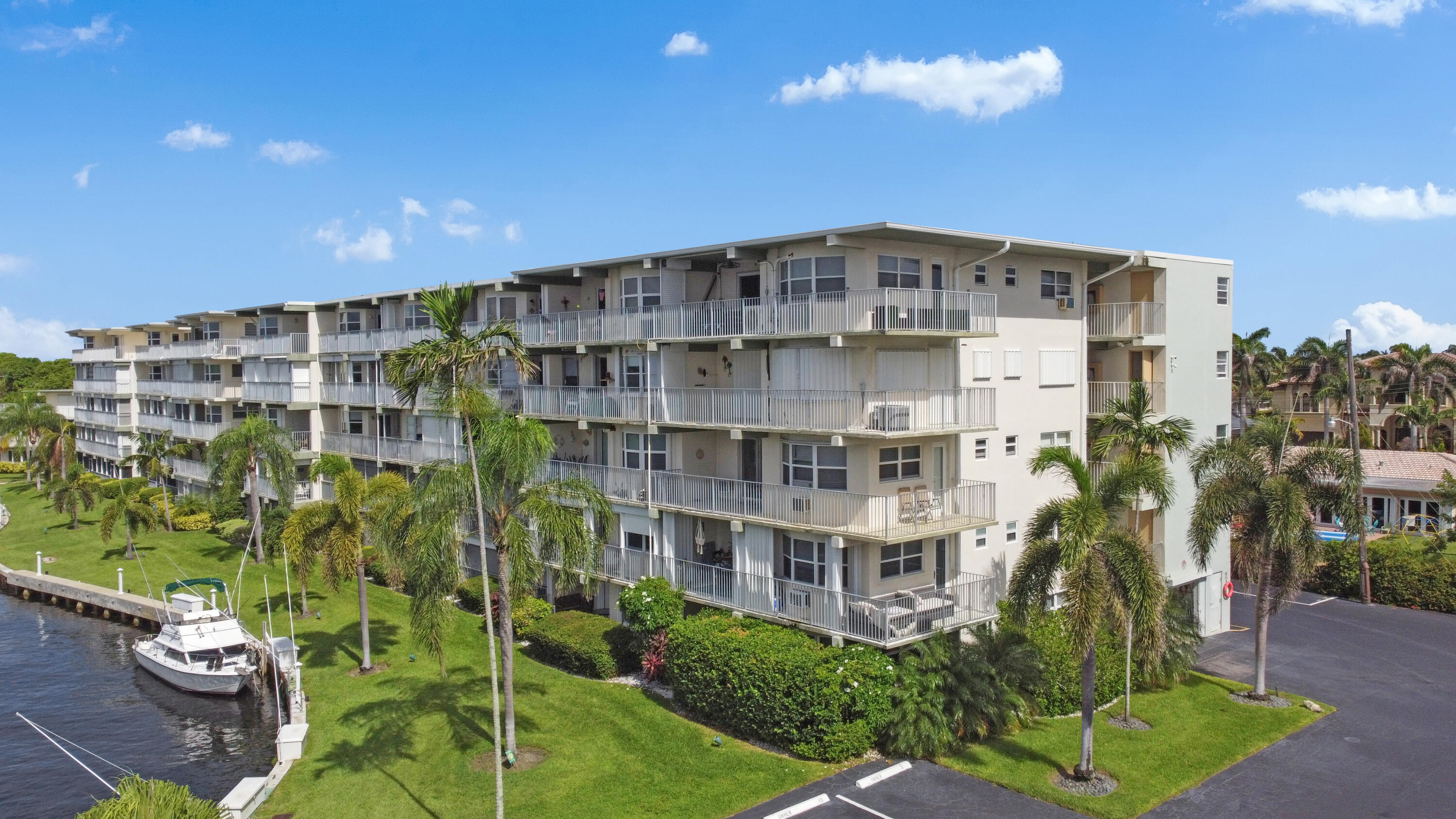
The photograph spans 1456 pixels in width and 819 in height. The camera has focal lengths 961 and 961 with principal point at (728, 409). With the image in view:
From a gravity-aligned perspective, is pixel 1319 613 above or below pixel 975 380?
below

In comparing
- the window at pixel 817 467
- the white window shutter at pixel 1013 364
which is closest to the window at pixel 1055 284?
the white window shutter at pixel 1013 364

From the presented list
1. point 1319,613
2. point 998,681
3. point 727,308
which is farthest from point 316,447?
point 1319,613

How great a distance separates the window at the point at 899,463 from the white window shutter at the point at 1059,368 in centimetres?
554

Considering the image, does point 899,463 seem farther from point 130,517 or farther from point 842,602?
point 130,517

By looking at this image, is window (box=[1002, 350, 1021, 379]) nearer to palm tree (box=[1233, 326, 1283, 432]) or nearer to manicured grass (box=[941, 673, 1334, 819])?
manicured grass (box=[941, 673, 1334, 819])

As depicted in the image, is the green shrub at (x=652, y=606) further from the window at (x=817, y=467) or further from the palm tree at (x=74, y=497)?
the palm tree at (x=74, y=497)

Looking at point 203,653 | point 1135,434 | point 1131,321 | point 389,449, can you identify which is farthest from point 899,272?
point 389,449

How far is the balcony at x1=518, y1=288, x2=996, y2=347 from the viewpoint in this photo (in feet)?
78.1

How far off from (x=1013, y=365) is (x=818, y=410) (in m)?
7.19

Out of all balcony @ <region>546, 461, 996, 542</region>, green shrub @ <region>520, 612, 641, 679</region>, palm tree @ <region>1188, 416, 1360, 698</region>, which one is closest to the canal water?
green shrub @ <region>520, 612, 641, 679</region>

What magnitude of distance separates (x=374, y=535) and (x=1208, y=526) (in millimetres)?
22857

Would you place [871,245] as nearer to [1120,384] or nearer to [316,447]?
[1120,384]

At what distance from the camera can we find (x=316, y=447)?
49000 mm

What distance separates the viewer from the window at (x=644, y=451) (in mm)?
30031
